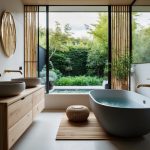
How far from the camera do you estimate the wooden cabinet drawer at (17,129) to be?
93.3 inches

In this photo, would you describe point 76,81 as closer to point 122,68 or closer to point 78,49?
point 78,49

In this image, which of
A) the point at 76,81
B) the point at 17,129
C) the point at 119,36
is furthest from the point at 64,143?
the point at 76,81

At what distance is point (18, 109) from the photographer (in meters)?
2.67

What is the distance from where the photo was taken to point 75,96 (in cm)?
523

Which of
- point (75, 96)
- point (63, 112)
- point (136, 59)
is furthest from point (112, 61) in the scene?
point (63, 112)

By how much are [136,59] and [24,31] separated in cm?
285

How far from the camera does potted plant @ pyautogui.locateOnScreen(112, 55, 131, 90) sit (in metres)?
5.10

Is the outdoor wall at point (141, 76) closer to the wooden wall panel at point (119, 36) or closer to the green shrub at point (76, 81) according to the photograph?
the wooden wall panel at point (119, 36)

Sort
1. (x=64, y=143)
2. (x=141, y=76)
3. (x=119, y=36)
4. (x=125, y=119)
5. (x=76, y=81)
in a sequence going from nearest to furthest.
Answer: (x=125, y=119) → (x=64, y=143) → (x=141, y=76) → (x=119, y=36) → (x=76, y=81)

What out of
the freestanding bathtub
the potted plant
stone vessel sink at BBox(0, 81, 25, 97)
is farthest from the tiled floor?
the potted plant

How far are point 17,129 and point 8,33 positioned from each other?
6.80 feet

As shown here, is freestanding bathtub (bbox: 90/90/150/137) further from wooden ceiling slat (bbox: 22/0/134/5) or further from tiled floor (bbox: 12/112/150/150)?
wooden ceiling slat (bbox: 22/0/134/5)

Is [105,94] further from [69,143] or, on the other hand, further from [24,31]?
[24,31]

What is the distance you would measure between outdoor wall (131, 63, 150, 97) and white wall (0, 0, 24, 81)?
2.71 m
